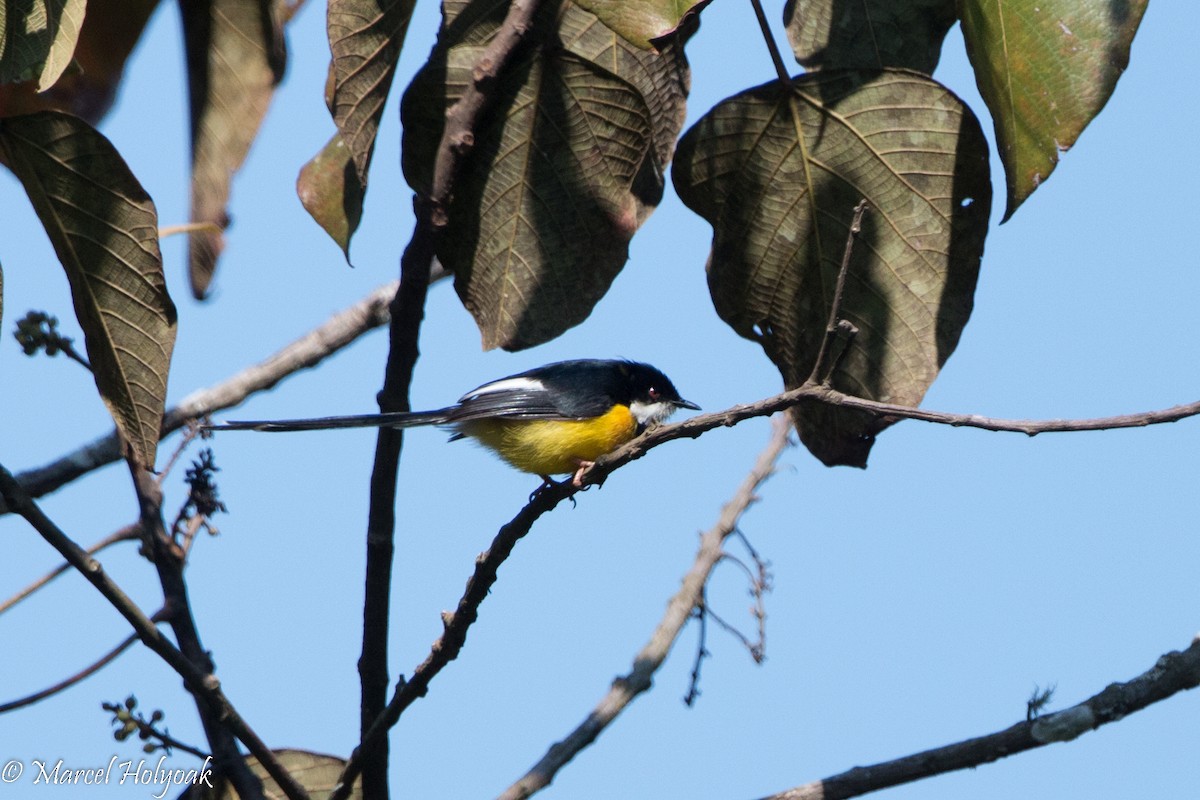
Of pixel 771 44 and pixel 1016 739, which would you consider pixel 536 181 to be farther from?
pixel 1016 739

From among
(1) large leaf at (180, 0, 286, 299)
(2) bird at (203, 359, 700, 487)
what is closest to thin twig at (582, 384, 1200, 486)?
(1) large leaf at (180, 0, 286, 299)

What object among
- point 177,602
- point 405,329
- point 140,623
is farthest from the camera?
point 177,602

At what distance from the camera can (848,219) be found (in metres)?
2.80

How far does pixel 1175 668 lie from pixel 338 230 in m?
2.08

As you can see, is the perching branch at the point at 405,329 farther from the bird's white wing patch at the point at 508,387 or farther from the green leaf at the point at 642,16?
the bird's white wing patch at the point at 508,387

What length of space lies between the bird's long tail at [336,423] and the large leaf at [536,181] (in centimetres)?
42

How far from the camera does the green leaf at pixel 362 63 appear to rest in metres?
2.64

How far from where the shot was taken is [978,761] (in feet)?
8.05

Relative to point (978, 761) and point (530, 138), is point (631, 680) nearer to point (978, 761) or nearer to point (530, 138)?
point (978, 761)

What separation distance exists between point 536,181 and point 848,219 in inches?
28.1

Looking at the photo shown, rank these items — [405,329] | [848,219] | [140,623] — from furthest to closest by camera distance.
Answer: [848,219] → [405,329] → [140,623]

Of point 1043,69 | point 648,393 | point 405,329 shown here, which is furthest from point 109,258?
point 648,393

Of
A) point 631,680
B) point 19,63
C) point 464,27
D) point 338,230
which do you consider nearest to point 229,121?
point 338,230

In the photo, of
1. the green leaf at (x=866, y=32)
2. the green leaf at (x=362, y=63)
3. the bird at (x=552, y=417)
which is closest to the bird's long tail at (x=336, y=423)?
the bird at (x=552, y=417)
